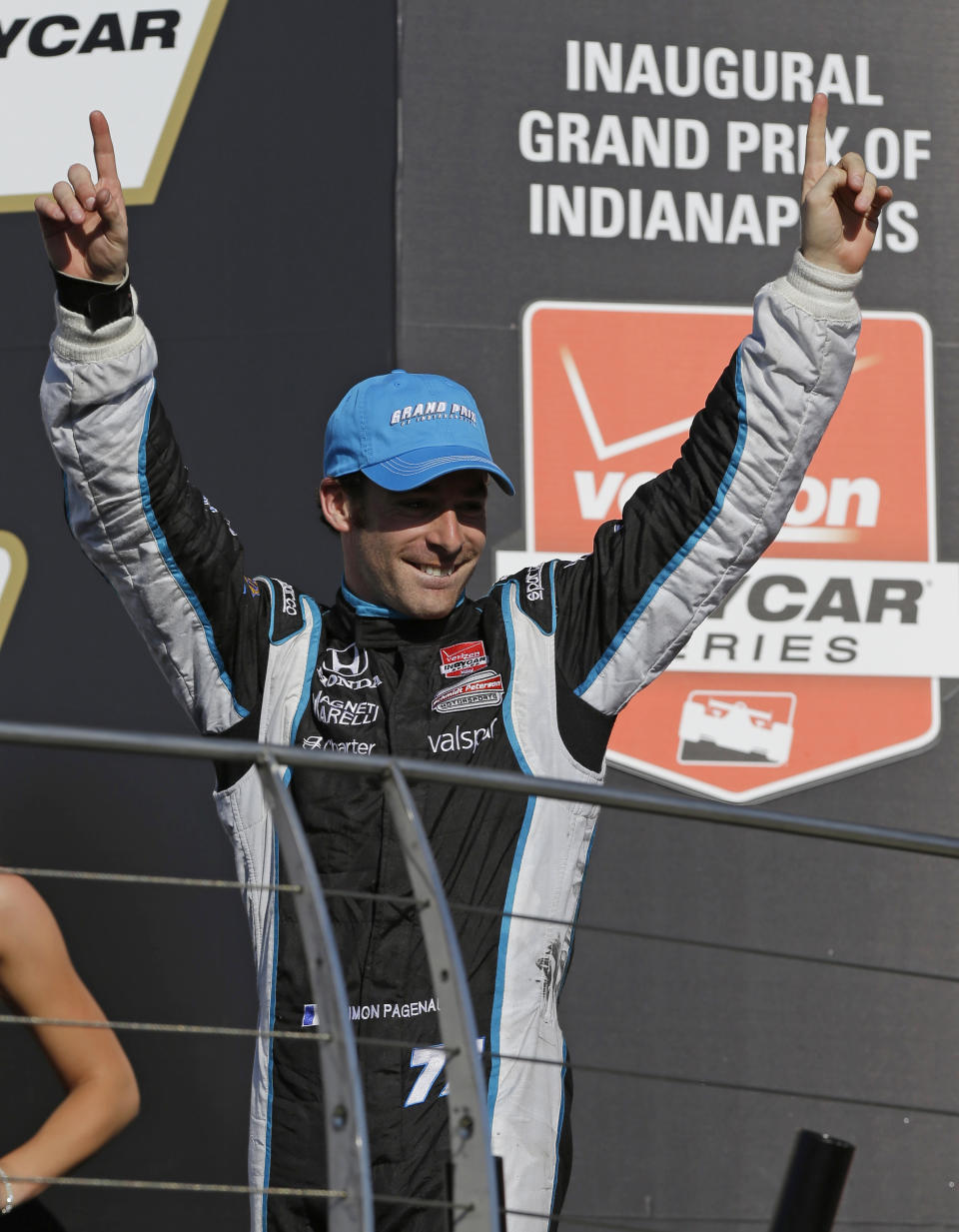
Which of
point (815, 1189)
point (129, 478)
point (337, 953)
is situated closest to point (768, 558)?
point (129, 478)

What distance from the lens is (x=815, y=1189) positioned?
1188mm

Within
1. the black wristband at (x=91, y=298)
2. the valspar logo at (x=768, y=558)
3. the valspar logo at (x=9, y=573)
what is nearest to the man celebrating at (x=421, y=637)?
the black wristband at (x=91, y=298)

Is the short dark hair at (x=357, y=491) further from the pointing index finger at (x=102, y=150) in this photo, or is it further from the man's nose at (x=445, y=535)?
the pointing index finger at (x=102, y=150)

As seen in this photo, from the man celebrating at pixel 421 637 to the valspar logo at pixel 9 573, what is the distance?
96 cm

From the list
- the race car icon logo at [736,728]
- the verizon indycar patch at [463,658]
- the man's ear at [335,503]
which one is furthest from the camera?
the race car icon logo at [736,728]

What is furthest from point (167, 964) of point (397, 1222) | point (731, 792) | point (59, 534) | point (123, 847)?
point (397, 1222)

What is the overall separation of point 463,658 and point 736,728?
955mm

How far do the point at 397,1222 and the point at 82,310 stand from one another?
0.84 m

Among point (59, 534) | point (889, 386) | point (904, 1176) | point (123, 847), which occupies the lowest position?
point (904, 1176)

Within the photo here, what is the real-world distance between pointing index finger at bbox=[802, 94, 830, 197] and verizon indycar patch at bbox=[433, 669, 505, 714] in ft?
1.77

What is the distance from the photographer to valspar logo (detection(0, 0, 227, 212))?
2502 mm

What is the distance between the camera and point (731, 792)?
244 centimetres

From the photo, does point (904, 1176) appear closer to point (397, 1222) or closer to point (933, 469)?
point (933, 469)

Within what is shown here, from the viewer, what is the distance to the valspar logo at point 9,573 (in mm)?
2469
